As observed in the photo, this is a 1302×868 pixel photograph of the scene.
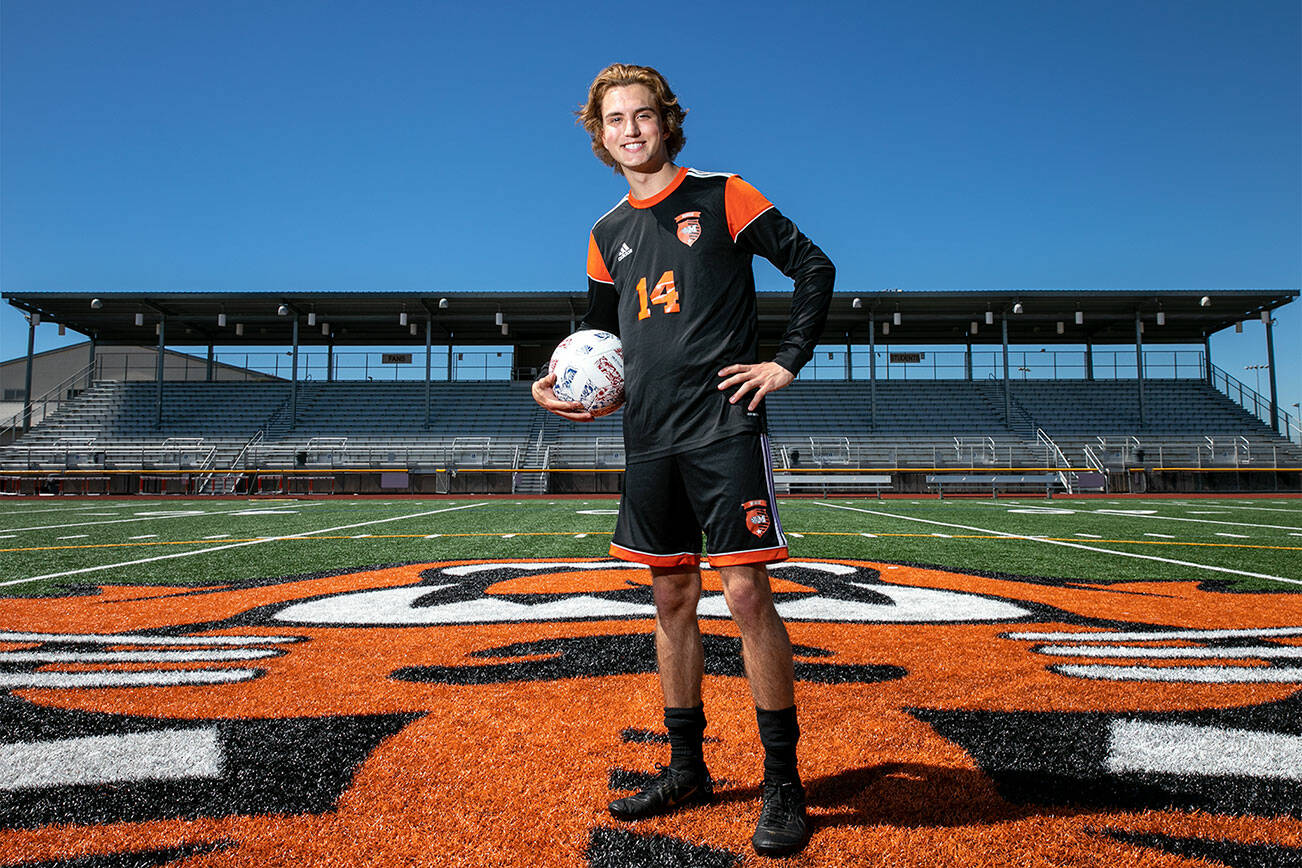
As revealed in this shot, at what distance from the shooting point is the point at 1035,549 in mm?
7219

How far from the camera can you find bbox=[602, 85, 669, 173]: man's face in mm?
2086

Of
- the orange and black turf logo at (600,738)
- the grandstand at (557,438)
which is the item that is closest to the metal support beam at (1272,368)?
the grandstand at (557,438)

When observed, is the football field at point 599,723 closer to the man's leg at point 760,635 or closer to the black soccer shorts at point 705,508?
the man's leg at point 760,635

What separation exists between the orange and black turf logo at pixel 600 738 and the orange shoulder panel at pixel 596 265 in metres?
1.40

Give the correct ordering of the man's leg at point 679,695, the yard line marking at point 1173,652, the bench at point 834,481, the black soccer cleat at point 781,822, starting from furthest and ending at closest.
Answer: the bench at point 834,481
the yard line marking at point 1173,652
the man's leg at point 679,695
the black soccer cleat at point 781,822

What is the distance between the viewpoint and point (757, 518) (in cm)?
180

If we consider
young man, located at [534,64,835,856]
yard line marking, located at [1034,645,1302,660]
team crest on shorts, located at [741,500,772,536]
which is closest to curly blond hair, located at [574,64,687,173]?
young man, located at [534,64,835,856]

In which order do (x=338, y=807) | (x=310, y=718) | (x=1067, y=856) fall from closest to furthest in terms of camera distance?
(x=1067, y=856), (x=338, y=807), (x=310, y=718)

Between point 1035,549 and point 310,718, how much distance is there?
695cm

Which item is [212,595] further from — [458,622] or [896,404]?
[896,404]

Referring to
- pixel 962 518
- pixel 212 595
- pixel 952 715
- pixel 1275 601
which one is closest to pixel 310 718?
pixel 952 715

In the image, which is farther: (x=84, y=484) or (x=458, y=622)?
(x=84, y=484)

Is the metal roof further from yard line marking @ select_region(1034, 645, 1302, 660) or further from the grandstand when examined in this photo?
yard line marking @ select_region(1034, 645, 1302, 660)

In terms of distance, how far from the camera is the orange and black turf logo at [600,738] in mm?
1549
